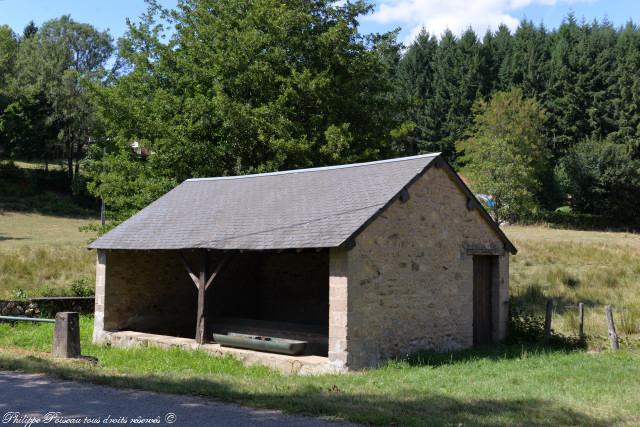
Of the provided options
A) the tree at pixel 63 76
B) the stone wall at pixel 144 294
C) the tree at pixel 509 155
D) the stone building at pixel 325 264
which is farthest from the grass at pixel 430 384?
the tree at pixel 63 76

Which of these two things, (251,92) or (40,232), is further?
(40,232)

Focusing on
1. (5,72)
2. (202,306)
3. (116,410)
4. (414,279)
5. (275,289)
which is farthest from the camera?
(5,72)

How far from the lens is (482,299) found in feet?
45.6

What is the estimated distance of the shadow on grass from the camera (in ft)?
20.6

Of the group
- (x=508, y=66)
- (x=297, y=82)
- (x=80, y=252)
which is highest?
(x=508, y=66)

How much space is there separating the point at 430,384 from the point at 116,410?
434 cm

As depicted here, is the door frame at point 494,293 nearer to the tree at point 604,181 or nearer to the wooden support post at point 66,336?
the wooden support post at point 66,336

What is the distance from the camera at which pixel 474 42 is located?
61969 millimetres

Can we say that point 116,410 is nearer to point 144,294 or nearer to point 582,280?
point 144,294

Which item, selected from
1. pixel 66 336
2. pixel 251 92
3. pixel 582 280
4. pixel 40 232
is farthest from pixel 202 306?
pixel 40 232

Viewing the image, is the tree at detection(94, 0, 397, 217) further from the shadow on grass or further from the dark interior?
the shadow on grass

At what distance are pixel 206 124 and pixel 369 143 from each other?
234 inches

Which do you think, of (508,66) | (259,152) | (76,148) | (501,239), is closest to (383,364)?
(501,239)

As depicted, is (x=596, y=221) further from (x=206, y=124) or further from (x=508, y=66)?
(x=206, y=124)
